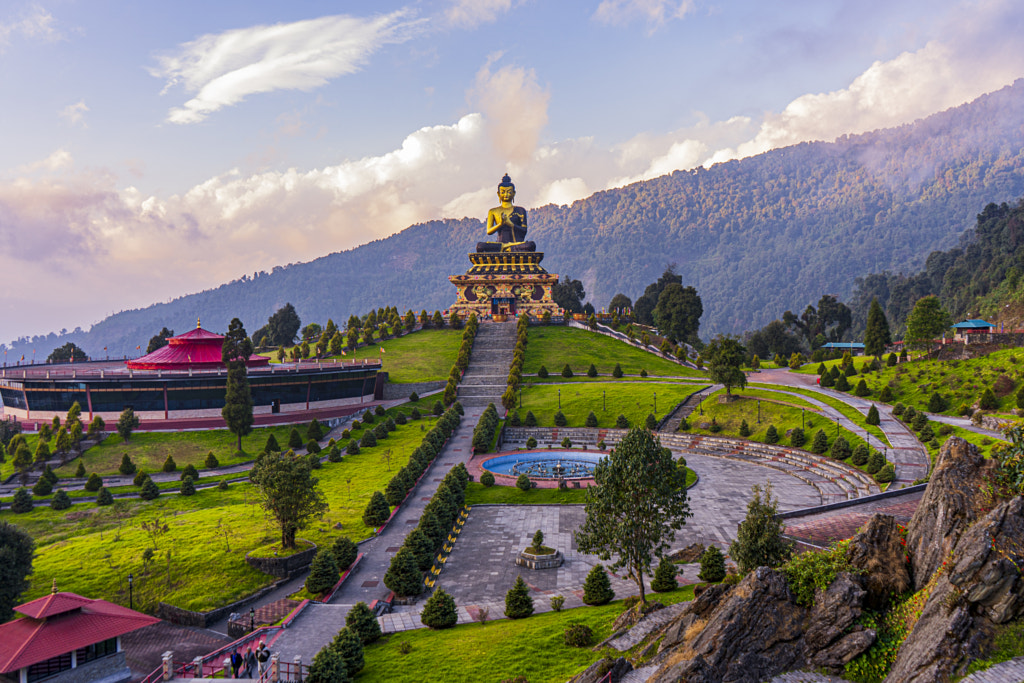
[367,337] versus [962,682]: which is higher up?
[367,337]

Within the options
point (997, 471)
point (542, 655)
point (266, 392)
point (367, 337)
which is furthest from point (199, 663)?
point (367, 337)

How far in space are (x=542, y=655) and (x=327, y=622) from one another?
9.48 meters

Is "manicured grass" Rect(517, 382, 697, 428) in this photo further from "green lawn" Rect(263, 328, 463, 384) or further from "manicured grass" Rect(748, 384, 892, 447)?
"green lawn" Rect(263, 328, 463, 384)

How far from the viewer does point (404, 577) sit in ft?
90.6

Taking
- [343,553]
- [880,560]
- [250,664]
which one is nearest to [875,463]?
[880,560]

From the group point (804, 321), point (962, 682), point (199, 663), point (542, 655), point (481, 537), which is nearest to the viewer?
point (962, 682)

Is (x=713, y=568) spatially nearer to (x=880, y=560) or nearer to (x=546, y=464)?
(x=880, y=560)

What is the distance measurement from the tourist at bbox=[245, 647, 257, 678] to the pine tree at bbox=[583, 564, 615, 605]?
12.1 metres

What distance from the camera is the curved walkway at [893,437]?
39625mm

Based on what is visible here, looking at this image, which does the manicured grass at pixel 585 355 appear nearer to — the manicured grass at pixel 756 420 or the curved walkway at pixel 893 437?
the curved walkway at pixel 893 437

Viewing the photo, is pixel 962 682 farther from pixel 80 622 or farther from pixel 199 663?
pixel 80 622

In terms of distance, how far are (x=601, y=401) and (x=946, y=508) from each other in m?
50.4

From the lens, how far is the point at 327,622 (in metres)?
25.3

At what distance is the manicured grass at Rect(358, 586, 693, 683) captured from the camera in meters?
19.5
